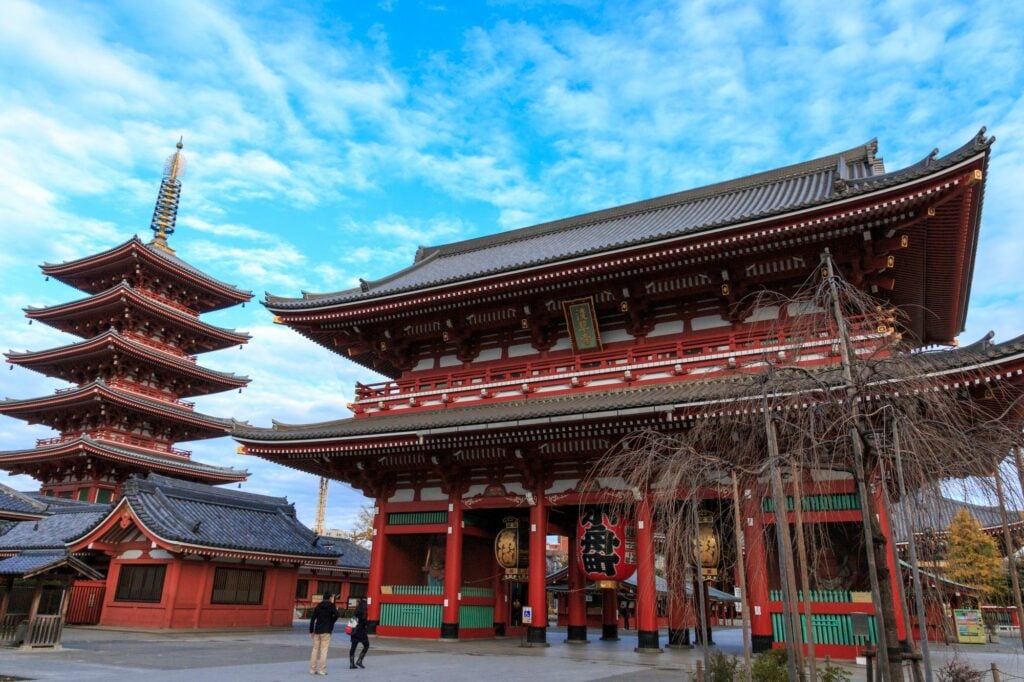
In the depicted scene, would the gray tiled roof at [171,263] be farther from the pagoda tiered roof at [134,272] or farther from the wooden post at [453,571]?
the wooden post at [453,571]

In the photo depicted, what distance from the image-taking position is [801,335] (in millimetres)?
8711

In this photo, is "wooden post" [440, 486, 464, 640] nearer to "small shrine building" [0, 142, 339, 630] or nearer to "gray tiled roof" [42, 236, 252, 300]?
"small shrine building" [0, 142, 339, 630]

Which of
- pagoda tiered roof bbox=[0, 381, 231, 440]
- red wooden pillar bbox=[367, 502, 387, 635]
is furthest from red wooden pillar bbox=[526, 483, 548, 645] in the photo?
pagoda tiered roof bbox=[0, 381, 231, 440]

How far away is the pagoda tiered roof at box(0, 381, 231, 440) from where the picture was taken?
35.3 m

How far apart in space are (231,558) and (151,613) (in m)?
2.77

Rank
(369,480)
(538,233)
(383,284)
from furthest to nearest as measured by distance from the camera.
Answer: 1. (538,233)
2. (383,284)
3. (369,480)

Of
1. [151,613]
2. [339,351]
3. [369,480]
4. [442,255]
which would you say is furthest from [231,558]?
[442,255]

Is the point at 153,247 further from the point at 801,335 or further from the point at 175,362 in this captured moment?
the point at 801,335

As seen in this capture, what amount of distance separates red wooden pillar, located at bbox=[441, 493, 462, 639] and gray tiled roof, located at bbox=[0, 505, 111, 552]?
13.7 meters

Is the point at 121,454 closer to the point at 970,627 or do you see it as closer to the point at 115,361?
the point at 115,361

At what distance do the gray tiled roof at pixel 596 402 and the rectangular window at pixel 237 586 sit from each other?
5897 mm

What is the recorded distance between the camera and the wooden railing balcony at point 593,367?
1659 centimetres

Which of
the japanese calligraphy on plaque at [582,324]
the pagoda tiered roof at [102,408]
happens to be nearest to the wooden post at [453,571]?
the japanese calligraphy on plaque at [582,324]

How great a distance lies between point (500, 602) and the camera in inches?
845
